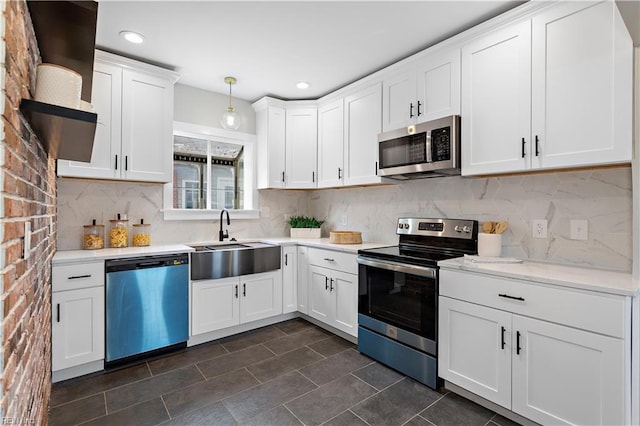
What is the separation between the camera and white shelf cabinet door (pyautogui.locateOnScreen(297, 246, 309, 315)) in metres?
Result: 3.46

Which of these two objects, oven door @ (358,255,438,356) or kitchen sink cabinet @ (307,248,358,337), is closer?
oven door @ (358,255,438,356)

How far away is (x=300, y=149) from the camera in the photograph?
384 cm

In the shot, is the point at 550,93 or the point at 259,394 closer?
the point at 550,93

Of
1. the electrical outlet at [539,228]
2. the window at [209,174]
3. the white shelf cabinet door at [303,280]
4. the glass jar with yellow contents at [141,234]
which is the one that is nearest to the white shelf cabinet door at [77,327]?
the glass jar with yellow contents at [141,234]

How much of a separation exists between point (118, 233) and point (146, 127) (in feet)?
3.26

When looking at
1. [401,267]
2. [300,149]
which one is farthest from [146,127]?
[401,267]

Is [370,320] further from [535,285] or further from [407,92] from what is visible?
[407,92]

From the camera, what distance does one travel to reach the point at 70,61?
1.59 meters

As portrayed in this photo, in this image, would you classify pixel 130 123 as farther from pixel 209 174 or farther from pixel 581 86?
pixel 581 86

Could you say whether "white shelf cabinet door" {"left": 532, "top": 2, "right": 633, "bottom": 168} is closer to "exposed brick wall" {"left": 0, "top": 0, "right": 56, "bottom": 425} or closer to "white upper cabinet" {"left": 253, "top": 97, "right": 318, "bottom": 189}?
"white upper cabinet" {"left": 253, "top": 97, "right": 318, "bottom": 189}

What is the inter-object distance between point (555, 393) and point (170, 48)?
355cm

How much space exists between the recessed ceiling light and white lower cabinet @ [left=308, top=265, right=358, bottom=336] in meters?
2.51

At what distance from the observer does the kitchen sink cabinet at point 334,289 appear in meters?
2.91

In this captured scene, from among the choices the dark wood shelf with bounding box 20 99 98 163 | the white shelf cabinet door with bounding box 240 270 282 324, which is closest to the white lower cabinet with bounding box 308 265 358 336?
the white shelf cabinet door with bounding box 240 270 282 324
